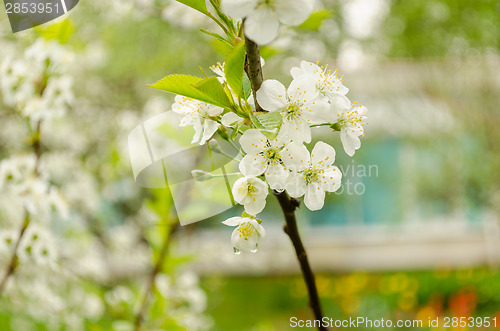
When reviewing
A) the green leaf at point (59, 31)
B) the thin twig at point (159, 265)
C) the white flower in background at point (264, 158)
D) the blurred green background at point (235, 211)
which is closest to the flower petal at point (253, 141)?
the white flower in background at point (264, 158)

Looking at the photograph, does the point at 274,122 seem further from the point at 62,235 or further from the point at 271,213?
the point at 271,213

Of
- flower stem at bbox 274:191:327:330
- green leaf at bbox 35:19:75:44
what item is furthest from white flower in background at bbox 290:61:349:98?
green leaf at bbox 35:19:75:44

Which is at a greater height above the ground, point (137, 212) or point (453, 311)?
point (137, 212)

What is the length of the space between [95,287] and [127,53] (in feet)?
4.09

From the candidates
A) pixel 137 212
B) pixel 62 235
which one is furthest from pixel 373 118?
pixel 62 235

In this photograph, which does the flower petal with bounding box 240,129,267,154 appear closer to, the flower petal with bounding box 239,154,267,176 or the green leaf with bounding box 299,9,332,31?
the flower petal with bounding box 239,154,267,176

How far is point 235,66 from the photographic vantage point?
408 millimetres

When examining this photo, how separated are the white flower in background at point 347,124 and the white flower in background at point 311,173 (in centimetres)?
2

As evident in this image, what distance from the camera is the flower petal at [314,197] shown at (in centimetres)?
46

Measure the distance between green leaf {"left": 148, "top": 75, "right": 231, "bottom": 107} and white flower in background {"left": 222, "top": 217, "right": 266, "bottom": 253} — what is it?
0.13 meters

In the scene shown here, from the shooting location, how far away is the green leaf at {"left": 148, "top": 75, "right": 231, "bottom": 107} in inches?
16.2

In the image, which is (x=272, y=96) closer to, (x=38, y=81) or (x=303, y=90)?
(x=303, y=90)

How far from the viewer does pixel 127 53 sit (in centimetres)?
246

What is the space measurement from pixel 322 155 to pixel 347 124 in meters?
0.04
